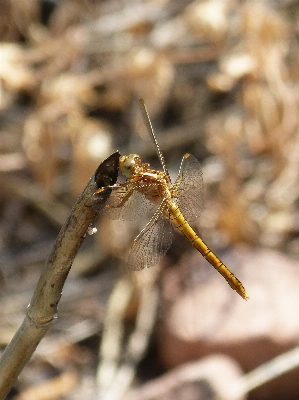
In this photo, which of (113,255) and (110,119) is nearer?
(113,255)

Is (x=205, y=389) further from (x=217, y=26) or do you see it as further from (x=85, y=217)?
(x=217, y=26)

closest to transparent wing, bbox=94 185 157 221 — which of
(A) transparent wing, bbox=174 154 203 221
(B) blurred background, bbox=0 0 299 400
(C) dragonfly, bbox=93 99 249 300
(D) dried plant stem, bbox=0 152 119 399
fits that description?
(C) dragonfly, bbox=93 99 249 300

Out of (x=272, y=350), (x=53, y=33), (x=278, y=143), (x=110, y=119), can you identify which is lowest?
(x=272, y=350)

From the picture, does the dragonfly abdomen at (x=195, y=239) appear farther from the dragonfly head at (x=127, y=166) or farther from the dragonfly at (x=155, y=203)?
the dragonfly head at (x=127, y=166)

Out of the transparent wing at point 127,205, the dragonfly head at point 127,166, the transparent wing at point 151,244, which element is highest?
the dragonfly head at point 127,166

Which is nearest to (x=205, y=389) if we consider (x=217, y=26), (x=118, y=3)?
(x=217, y=26)

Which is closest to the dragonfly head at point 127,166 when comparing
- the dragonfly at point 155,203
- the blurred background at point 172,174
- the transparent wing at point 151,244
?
the dragonfly at point 155,203
